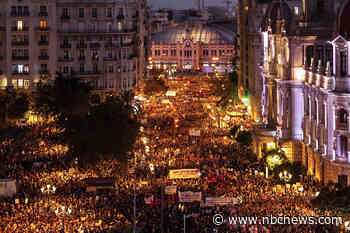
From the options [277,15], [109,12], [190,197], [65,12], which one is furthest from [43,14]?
[190,197]

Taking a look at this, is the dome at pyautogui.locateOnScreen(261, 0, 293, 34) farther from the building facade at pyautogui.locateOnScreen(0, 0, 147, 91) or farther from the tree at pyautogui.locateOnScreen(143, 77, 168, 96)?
the tree at pyautogui.locateOnScreen(143, 77, 168, 96)

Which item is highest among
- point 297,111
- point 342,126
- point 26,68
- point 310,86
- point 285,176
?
point 26,68

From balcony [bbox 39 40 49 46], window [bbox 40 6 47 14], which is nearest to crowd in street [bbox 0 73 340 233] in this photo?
balcony [bbox 39 40 49 46]

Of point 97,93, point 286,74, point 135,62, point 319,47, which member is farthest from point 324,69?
point 135,62

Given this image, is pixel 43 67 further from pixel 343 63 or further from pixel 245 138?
pixel 343 63

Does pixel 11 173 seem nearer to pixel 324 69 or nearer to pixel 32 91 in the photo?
pixel 324 69

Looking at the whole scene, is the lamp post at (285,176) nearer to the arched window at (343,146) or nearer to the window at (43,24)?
the arched window at (343,146)
